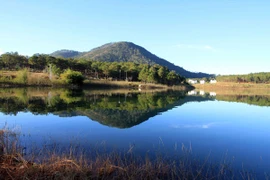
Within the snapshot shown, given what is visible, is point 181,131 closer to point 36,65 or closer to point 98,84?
point 98,84

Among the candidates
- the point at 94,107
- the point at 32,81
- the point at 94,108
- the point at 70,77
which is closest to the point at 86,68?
the point at 70,77

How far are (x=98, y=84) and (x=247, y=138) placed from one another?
81695 millimetres

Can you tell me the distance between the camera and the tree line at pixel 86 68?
320 feet

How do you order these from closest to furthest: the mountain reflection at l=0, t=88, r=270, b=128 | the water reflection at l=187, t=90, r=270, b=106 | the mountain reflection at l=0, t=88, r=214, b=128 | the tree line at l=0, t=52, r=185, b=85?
the mountain reflection at l=0, t=88, r=214, b=128 → the mountain reflection at l=0, t=88, r=270, b=128 → the water reflection at l=187, t=90, r=270, b=106 → the tree line at l=0, t=52, r=185, b=85

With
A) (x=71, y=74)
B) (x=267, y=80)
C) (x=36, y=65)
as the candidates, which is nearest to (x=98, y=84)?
(x=71, y=74)

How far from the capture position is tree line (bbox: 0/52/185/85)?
9762 centimetres

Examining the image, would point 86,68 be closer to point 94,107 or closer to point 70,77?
point 70,77

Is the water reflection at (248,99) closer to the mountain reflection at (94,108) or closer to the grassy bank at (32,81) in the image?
Answer: the mountain reflection at (94,108)

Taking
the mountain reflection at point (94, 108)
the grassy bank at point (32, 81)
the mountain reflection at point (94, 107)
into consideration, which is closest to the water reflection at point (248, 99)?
the mountain reflection at point (94, 107)

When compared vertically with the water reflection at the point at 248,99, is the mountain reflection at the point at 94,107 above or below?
above

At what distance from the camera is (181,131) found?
680 inches

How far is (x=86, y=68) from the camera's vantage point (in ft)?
391

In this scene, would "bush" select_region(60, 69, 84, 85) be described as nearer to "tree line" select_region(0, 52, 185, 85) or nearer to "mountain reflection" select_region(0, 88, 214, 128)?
"tree line" select_region(0, 52, 185, 85)

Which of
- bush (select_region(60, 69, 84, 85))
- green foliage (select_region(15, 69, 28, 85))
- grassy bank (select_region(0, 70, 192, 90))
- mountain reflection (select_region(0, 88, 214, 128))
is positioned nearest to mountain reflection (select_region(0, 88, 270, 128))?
mountain reflection (select_region(0, 88, 214, 128))
